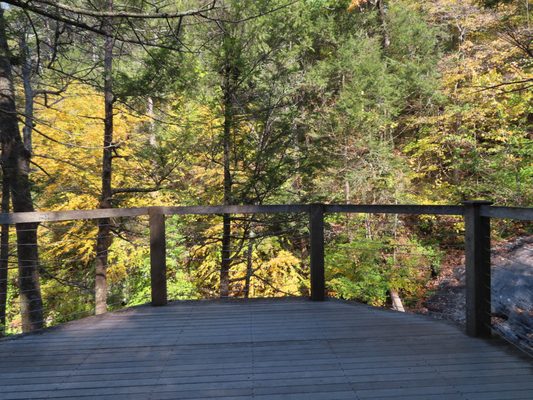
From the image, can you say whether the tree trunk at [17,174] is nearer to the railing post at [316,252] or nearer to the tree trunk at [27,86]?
the tree trunk at [27,86]

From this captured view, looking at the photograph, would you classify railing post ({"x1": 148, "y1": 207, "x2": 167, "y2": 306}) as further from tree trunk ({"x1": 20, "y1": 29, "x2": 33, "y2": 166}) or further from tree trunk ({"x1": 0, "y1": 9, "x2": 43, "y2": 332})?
tree trunk ({"x1": 0, "y1": 9, "x2": 43, "y2": 332})

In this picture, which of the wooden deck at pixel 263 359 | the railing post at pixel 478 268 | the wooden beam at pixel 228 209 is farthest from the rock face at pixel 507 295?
the wooden beam at pixel 228 209

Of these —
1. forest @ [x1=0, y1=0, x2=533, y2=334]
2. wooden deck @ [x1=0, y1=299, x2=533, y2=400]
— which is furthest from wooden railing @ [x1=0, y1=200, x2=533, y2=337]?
forest @ [x1=0, y1=0, x2=533, y2=334]

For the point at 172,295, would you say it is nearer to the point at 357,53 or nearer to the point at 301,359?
the point at 301,359

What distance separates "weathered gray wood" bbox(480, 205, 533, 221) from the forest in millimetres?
2718

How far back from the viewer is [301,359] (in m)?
2.54

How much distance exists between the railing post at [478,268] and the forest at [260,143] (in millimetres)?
2534

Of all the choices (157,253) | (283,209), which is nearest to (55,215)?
(157,253)

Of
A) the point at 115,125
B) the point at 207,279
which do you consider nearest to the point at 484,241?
the point at 207,279

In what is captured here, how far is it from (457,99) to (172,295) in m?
10.0

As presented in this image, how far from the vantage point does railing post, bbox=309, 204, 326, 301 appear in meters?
3.87

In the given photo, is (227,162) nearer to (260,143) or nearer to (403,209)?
(260,143)

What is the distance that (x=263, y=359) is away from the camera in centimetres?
255

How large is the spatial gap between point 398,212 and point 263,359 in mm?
1770
